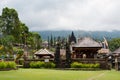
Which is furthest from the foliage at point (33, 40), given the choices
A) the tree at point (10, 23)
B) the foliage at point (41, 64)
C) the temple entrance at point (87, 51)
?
the foliage at point (41, 64)

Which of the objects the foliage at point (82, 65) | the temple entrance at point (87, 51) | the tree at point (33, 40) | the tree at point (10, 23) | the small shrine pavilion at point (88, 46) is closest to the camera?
the foliage at point (82, 65)

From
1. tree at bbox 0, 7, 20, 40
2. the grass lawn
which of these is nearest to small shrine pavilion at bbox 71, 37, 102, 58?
the grass lawn

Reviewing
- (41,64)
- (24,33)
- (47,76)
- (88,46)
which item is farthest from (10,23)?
(47,76)

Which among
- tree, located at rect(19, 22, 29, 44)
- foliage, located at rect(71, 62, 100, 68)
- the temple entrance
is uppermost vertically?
tree, located at rect(19, 22, 29, 44)

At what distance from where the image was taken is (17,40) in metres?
97.9

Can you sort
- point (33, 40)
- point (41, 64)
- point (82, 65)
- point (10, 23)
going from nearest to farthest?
point (82, 65), point (41, 64), point (10, 23), point (33, 40)

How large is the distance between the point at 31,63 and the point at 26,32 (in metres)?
55.5

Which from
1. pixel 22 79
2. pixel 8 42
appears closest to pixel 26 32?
pixel 8 42

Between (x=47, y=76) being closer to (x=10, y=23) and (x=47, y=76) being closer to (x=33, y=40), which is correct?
(x=10, y=23)

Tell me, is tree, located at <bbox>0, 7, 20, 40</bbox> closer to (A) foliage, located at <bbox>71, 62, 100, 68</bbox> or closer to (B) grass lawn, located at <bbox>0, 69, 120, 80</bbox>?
(A) foliage, located at <bbox>71, 62, 100, 68</bbox>

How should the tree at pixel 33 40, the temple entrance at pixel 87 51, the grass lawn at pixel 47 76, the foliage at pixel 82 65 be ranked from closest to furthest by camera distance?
the grass lawn at pixel 47 76 < the foliage at pixel 82 65 < the temple entrance at pixel 87 51 < the tree at pixel 33 40

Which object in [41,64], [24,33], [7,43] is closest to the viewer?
[41,64]

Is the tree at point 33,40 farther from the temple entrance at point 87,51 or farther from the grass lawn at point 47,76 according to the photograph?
the grass lawn at point 47,76

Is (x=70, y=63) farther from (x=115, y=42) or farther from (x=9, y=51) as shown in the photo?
(x=115, y=42)
